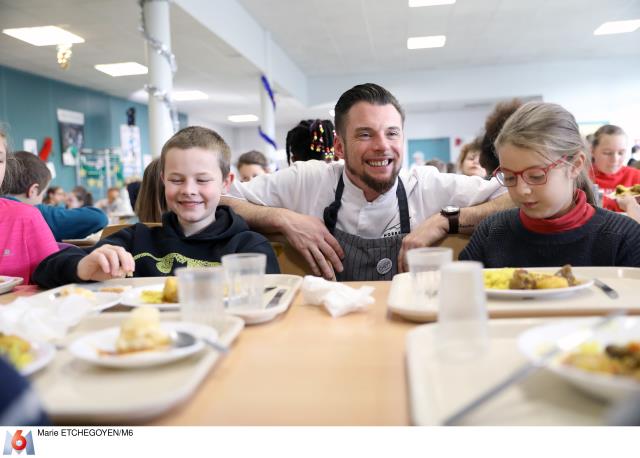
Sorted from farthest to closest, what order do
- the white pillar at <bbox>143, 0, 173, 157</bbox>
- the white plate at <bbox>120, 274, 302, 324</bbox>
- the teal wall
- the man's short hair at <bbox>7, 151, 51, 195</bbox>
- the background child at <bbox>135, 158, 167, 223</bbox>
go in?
the teal wall < the white pillar at <bbox>143, 0, 173, 157</bbox> < the man's short hair at <bbox>7, 151, 51, 195</bbox> < the background child at <bbox>135, 158, 167, 223</bbox> < the white plate at <bbox>120, 274, 302, 324</bbox>

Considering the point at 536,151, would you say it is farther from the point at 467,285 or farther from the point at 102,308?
the point at 102,308

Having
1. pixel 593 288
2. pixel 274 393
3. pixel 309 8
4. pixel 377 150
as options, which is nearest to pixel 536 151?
pixel 593 288

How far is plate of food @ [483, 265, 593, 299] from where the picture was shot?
91 centimetres

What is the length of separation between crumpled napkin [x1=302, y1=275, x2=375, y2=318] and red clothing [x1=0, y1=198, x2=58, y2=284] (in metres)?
0.93

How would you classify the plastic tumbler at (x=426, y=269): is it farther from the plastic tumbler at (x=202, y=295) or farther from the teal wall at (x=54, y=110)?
the teal wall at (x=54, y=110)

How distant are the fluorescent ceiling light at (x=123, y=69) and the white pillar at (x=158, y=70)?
2818mm

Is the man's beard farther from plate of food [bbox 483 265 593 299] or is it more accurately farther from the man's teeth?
plate of food [bbox 483 265 593 299]

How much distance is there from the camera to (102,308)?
0.98 metres

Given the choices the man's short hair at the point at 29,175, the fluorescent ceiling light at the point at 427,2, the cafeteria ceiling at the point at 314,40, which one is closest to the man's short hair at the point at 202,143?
the man's short hair at the point at 29,175

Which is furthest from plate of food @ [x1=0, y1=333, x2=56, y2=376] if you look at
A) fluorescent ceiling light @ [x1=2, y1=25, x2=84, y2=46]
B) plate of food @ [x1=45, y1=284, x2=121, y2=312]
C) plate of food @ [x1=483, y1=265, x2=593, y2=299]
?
fluorescent ceiling light @ [x1=2, y1=25, x2=84, y2=46]

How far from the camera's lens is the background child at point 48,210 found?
10.3ft

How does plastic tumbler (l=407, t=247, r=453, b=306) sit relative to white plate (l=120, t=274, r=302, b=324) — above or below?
above

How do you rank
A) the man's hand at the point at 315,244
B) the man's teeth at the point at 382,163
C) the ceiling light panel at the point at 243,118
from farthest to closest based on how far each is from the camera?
the ceiling light panel at the point at 243,118, the man's teeth at the point at 382,163, the man's hand at the point at 315,244

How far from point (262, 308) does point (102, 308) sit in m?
0.29
